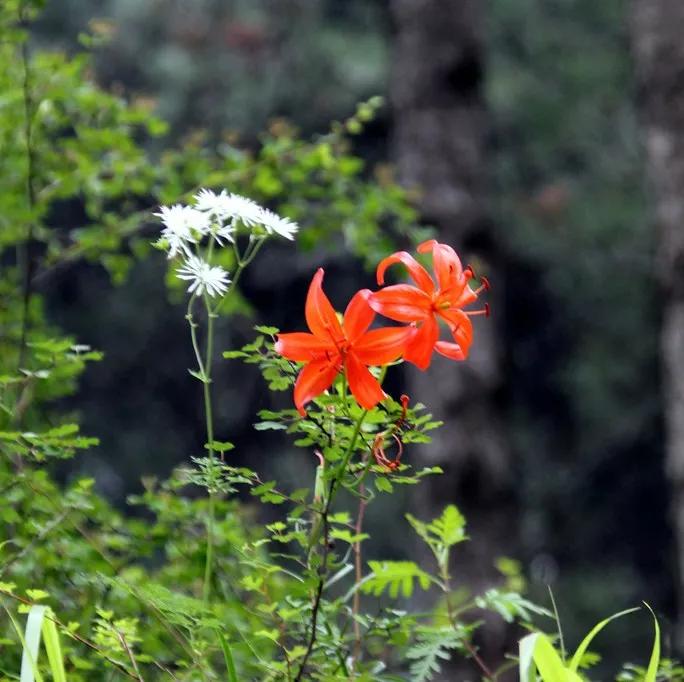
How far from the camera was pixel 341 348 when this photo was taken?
1.34 meters

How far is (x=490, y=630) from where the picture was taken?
14.8ft

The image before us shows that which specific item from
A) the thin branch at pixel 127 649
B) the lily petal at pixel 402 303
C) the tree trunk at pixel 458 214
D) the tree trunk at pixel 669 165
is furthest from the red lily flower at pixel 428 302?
the tree trunk at pixel 458 214

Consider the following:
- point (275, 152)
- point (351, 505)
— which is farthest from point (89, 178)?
point (351, 505)

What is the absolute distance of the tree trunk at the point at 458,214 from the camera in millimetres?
4875

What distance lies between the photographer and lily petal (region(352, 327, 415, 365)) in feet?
4.37

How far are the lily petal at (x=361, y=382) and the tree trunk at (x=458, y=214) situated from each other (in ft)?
10.6

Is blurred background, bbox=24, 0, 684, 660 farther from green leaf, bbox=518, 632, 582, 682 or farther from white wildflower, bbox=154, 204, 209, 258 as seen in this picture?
green leaf, bbox=518, 632, 582, 682

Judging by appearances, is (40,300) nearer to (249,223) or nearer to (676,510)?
(249,223)

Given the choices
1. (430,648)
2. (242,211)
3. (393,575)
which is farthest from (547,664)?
(242,211)

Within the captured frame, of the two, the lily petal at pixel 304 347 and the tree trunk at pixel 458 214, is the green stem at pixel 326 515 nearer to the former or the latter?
the lily petal at pixel 304 347

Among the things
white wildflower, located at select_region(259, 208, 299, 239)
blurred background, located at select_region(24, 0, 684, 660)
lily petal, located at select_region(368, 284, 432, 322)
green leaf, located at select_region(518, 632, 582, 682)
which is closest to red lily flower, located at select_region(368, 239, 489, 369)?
lily petal, located at select_region(368, 284, 432, 322)

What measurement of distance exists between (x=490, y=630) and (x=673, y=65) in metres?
1.93

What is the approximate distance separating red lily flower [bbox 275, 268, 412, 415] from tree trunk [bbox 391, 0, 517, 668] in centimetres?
323

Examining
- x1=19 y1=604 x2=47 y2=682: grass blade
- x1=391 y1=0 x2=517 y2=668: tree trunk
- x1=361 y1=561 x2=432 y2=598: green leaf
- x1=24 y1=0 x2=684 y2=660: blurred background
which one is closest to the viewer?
x1=19 y1=604 x2=47 y2=682: grass blade
